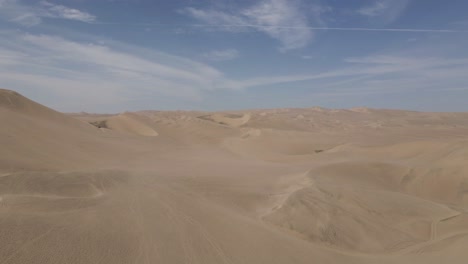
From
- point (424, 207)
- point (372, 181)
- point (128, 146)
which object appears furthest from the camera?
point (128, 146)

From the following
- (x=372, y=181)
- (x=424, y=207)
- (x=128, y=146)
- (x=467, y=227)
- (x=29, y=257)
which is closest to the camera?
(x=29, y=257)

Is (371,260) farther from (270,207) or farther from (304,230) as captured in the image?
(270,207)

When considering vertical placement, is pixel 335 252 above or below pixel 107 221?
below

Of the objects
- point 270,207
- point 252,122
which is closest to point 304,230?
point 270,207

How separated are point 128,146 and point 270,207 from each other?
Result: 847 centimetres

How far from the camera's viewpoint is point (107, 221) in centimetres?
381

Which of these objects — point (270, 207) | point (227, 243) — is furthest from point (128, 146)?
point (227, 243)

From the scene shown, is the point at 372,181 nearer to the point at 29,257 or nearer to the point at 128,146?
the point at 29,257

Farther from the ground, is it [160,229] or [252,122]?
[252,122]

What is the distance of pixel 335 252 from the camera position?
13.3 feet

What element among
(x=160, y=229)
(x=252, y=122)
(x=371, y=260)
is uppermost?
(x=252, y=122)

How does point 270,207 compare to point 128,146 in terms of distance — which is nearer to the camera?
point 270,207

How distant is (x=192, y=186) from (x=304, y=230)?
8.05 feet

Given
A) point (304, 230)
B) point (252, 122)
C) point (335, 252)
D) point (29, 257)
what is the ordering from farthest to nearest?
point (252, 122)
point (304, 230)
point (335, 252)
point (29, 257)
